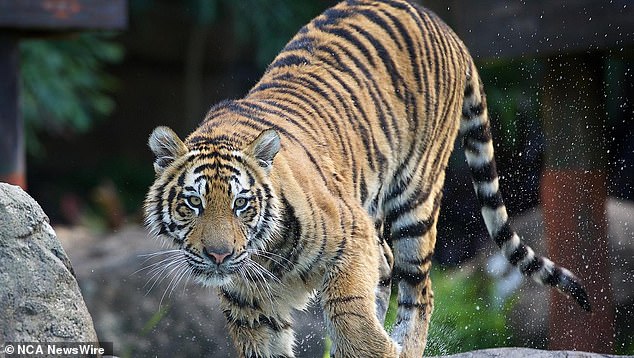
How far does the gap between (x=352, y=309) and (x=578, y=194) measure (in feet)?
7.44

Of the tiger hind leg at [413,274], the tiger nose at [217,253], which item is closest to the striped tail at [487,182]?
the tiger hind leg at [413,274]

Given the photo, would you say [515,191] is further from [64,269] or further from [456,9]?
[64,269]

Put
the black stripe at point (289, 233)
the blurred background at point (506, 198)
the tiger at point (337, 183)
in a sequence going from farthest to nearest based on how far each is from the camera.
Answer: the blurred background at point (506, 198), the black stripe at point (289, 233), the tiger at point (337, 183)

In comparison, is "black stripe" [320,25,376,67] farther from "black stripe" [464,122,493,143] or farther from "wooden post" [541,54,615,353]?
"wooden post" [541,54,615,353]

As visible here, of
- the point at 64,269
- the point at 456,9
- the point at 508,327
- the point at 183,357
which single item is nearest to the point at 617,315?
the point at 508,327

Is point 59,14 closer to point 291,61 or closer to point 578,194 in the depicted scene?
point 291,61

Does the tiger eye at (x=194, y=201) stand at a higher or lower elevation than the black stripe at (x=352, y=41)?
lower

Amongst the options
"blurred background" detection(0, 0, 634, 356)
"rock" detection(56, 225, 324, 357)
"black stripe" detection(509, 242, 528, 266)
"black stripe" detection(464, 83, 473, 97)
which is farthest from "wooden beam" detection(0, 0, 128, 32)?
"black stripe" detection(509, 242, 528, 266)

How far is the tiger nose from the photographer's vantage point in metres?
3.66

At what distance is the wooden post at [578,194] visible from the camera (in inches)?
227

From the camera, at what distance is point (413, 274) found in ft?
16.3

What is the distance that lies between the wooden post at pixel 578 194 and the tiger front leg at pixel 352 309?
6.70 feet

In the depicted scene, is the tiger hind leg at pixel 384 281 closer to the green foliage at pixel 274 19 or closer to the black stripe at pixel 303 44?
the black stripe at pixel 303 44

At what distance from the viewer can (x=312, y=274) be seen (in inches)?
162
